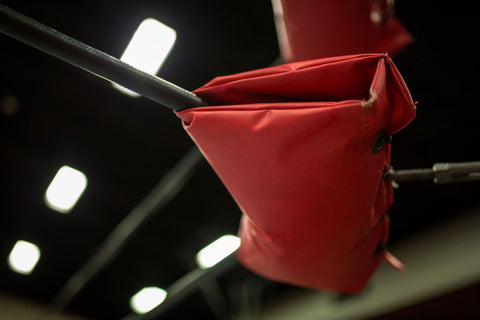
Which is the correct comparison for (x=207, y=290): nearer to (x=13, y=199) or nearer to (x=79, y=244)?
(x=79, y=244)

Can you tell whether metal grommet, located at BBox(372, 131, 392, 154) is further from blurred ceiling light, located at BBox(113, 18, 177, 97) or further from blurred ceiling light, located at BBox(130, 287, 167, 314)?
blurred ceiling light, located at BBox(130, 287, 167, 314)

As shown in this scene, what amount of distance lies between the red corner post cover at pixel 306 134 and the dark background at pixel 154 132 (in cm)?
164

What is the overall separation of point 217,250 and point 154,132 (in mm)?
1448

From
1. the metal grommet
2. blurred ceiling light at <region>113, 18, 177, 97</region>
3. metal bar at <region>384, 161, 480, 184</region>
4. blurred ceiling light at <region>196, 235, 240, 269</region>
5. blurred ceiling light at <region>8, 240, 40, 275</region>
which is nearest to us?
the metal grommet

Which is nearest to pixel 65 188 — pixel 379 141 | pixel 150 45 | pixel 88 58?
pixel 150 45

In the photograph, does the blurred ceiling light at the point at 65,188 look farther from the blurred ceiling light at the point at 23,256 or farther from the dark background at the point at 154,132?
the blurred ceiling light at the point at 23,256

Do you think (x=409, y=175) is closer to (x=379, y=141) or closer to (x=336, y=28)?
(x=379, y=141)

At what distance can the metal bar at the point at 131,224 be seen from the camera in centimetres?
349

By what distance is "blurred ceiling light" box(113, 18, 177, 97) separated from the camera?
8.70 feet

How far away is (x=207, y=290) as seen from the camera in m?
5.16

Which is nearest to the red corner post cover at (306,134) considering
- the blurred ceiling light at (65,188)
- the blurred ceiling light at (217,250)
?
the blurred ceiling light at (65,188)

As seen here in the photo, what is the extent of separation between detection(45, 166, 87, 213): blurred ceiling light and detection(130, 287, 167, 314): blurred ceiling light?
1.55 metres

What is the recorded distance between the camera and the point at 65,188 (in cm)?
377

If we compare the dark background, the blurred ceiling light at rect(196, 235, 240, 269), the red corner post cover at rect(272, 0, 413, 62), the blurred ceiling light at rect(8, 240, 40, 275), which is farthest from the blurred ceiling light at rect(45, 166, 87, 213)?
the red corner post cover at rect(272, 0, 413, 62)
